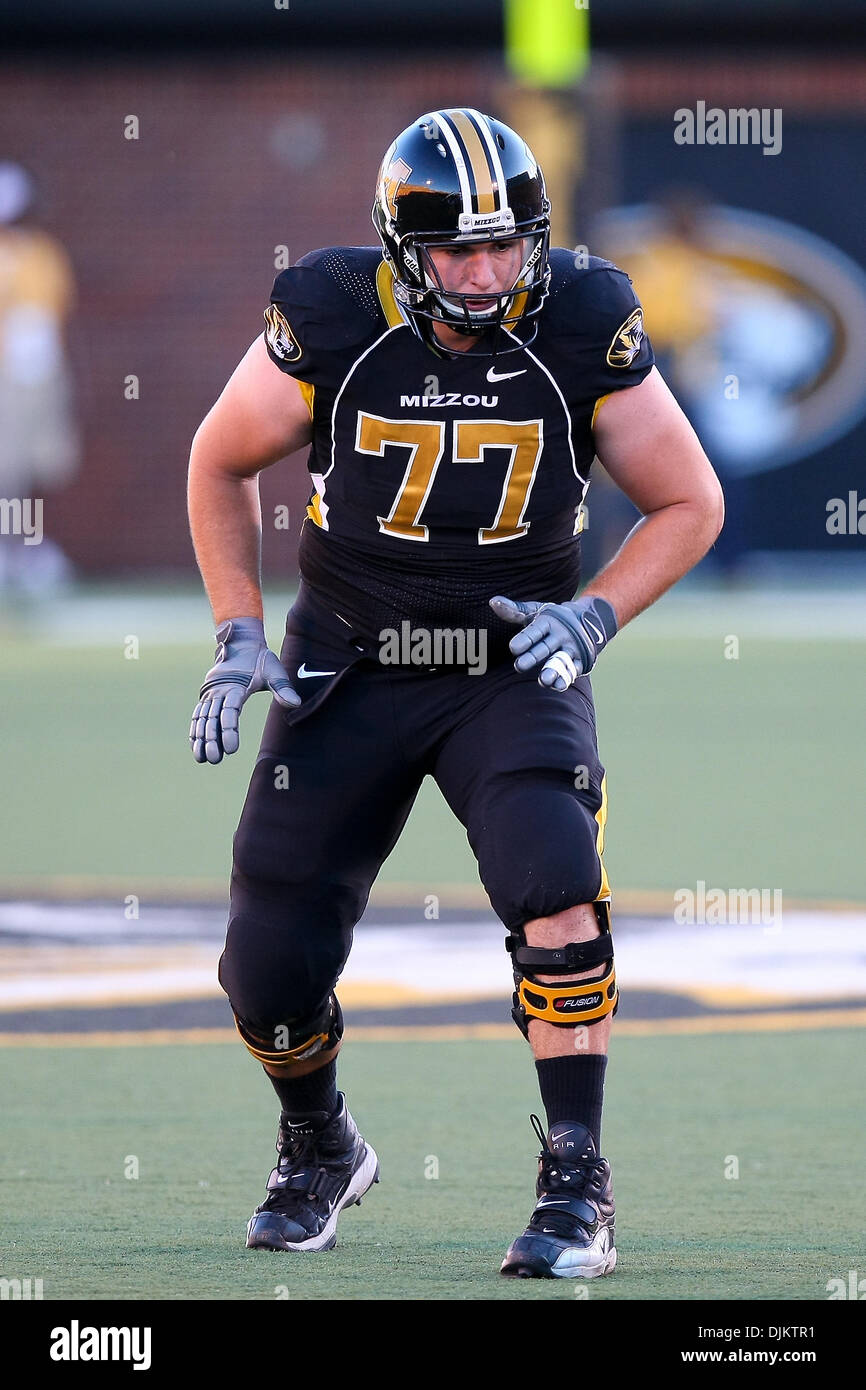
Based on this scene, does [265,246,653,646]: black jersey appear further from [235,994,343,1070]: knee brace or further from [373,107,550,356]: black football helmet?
[235,994,343,1070]: knee brace

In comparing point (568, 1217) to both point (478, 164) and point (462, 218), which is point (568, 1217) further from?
point (478, 164)

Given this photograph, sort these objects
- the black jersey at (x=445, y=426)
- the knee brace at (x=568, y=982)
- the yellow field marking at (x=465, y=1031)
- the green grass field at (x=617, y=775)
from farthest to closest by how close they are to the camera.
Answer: the green grass field at (x=617, y=775) < the yellow field marking at (x=465, y=1031) < the black jersey at (x=445, y=426) < the knee brace at (x=568, y=982)

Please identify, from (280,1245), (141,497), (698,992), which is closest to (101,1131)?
(280,1245)

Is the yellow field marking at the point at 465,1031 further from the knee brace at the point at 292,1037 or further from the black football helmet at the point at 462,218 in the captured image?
the black football helmet at the point at 462,218

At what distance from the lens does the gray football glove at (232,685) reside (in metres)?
4.66

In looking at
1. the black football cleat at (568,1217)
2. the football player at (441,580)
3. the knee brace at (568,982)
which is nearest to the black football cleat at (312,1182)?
the football player at (441,580)

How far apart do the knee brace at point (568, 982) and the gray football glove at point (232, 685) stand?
677mm

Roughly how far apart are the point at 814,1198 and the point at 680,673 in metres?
9.83

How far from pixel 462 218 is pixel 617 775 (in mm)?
6513

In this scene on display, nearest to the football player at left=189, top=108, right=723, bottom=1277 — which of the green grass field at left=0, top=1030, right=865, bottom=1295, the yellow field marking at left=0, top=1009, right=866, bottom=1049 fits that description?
the green grass field at left=0, top=1030, right=865, bottom=1295

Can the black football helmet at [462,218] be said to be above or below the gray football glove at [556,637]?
above

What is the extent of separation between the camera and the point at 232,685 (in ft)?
15.5
